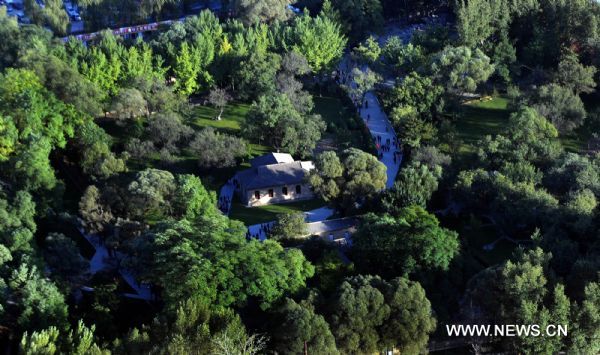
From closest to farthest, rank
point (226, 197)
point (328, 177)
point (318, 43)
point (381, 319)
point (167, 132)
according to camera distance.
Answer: point (381, 319)
point (328, 177)
point (226, 197)
point (167, 132)
point (318, 43)

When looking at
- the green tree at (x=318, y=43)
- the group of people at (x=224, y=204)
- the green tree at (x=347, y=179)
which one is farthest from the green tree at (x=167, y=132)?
the green tree at (x=318, y=43)

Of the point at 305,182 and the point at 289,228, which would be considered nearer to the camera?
the point at 289,228

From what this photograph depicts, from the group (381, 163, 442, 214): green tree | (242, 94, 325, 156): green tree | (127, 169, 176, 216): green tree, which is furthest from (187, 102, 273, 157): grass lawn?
(381, 163, 442, 214): green tree

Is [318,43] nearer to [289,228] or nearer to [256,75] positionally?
[256,75]

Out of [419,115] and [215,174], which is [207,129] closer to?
[215,174]

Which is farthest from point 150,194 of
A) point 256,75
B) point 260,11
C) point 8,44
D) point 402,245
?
point 260,11

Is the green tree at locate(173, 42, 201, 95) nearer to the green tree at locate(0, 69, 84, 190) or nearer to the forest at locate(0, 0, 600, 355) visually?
the forest at locate(0, 0, 600, 355)
